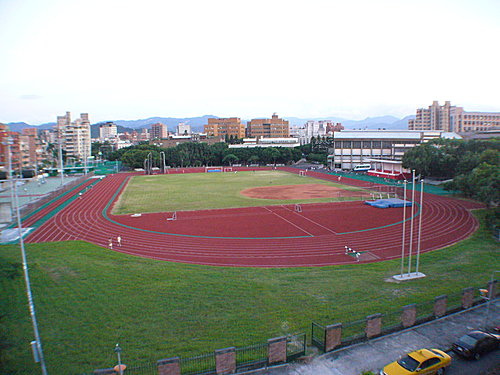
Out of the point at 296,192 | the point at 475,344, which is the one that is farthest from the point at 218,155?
the point at 475,344

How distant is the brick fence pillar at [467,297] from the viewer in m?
14.4

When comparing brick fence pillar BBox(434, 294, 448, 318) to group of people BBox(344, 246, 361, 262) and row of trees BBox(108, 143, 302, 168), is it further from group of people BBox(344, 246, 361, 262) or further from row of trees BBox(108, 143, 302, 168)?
row of trees BBox(108, 143, 302, 168)

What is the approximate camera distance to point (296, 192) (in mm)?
49375

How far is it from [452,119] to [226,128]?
3516 inches

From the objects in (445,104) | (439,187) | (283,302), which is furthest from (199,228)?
(445,104)

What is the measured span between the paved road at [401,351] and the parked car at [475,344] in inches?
8.0

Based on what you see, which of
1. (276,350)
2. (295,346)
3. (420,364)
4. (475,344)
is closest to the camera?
(420,364)

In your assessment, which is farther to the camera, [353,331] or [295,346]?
Answer: [353,331]

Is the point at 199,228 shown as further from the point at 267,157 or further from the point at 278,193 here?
the point at 267,157

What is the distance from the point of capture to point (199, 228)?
1155 inches

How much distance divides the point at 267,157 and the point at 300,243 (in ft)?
251

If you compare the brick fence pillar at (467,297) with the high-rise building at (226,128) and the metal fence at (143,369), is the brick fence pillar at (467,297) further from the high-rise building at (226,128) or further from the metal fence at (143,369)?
the high-rise building at (226,128)

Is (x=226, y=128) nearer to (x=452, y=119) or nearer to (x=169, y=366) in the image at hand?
(x=452, y=119)

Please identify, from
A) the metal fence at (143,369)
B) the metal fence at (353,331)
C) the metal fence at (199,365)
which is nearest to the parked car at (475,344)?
the metal fence at (353,331)
